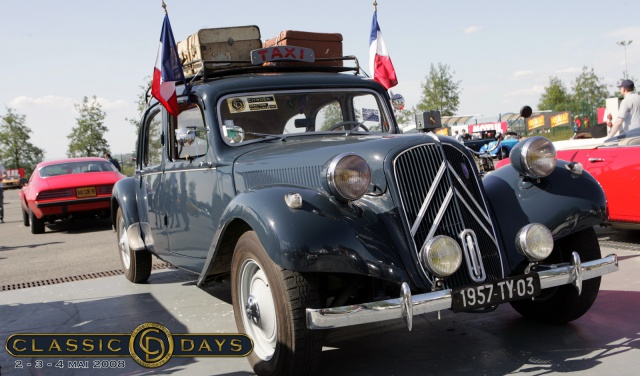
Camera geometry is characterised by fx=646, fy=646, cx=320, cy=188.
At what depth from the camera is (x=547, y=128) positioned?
145 ft

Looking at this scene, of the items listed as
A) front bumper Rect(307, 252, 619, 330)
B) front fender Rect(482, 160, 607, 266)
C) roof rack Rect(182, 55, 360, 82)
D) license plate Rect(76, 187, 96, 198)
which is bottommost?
front bumper Rect(307, 252, 619, 330)

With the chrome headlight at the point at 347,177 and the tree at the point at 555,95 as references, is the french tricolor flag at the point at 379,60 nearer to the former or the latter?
the chrome headlight at the point at 347,177

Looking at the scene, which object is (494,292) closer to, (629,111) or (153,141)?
(153,141)

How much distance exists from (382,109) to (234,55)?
1.37 metres

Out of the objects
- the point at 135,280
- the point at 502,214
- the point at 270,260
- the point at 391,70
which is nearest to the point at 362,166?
the point at 270,260

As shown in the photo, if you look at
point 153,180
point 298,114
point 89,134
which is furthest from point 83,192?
point 89,134

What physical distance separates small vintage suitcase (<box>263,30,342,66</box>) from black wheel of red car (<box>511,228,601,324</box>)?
274 centimetres

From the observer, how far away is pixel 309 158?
3.95 m

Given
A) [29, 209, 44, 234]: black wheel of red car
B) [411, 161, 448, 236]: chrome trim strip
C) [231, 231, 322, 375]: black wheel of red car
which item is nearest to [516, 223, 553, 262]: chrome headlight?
[411, 161, 448, 236]: chrome trim strip

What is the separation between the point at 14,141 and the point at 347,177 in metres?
48.8

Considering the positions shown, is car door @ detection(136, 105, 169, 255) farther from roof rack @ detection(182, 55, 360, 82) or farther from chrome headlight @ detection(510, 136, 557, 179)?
chrome headlight @ detection(510, 136, 557, 179)

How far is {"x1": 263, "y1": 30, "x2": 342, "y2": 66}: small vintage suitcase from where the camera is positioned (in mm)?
5695

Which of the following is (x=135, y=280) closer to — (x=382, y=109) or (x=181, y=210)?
(x=181, y=210)

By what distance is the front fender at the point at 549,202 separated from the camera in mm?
3949
